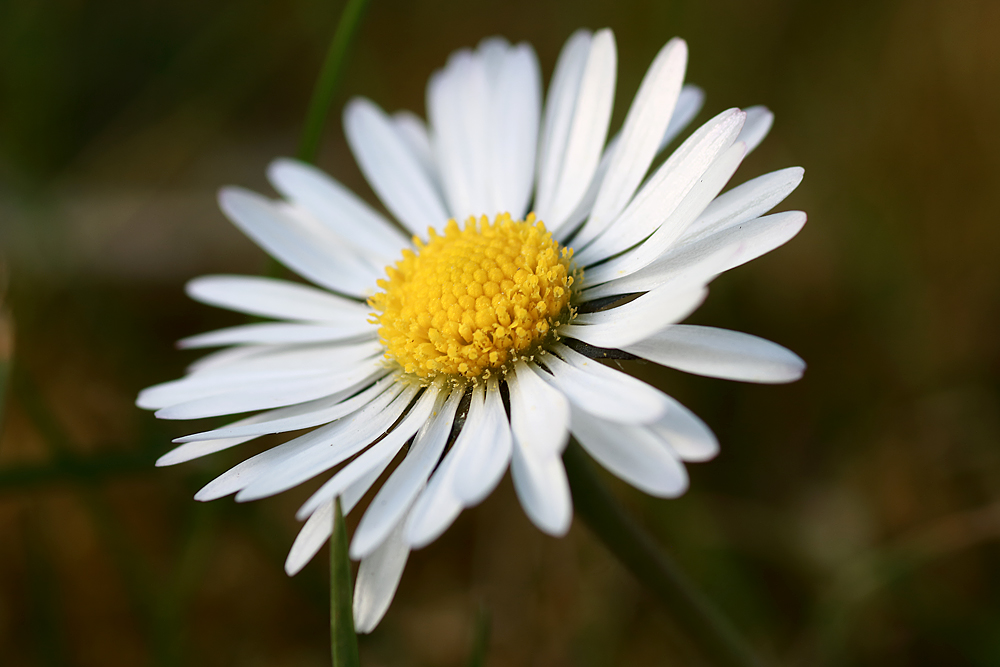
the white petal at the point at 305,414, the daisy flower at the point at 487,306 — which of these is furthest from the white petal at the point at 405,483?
the white petal at the point at 305,414

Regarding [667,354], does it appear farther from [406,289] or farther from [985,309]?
[985,309]

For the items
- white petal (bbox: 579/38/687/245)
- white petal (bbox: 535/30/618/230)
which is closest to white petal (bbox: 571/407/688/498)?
white petal (bbox: 579/38/687/245)

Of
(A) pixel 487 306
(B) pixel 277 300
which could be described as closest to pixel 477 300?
(A) pixel 487 306

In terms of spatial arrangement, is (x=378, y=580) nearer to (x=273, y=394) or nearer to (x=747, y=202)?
(x=273, y=394)

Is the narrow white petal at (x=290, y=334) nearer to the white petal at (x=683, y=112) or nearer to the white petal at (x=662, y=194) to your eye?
the white petal at (x=662, y=194)

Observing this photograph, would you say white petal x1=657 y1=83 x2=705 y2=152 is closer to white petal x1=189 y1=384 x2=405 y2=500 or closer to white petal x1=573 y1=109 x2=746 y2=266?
white petal x1=573 y1=109 x2=746 y2=266

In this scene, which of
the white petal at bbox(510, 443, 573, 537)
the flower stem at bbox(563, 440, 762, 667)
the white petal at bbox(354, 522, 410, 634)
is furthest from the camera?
the flower stem at bbox(563, 440, 762, 667)
